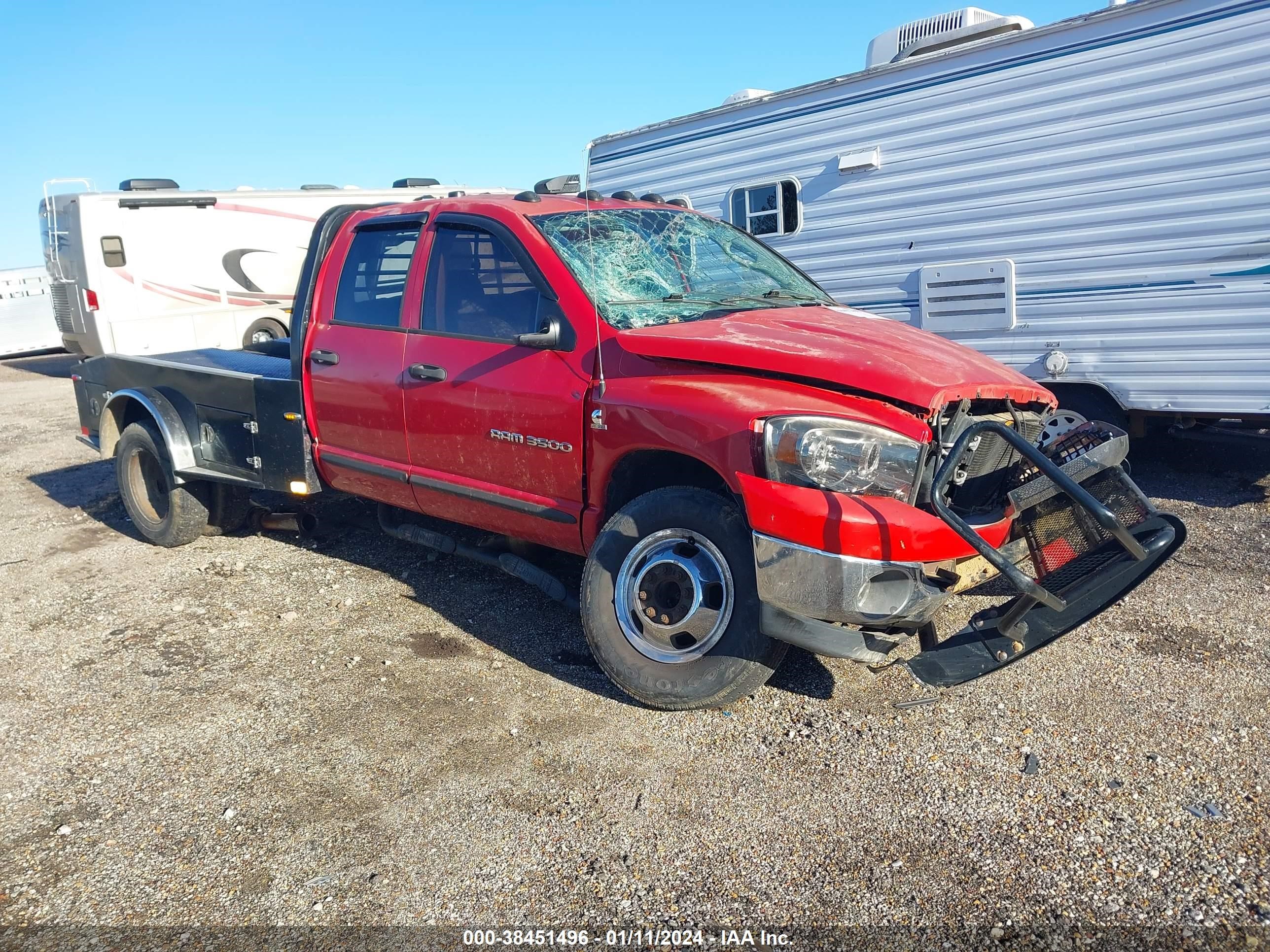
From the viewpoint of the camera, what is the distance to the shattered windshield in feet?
13.5

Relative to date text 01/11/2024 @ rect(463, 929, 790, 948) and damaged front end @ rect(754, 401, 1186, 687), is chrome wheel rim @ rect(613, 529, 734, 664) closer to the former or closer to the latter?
damaged front end @ rect(754, 401, 1186, 687)

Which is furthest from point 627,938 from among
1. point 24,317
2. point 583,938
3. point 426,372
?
point 24,317

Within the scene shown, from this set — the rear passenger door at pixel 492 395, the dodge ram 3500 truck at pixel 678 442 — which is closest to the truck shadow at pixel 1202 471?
the dodge ram 3500 truck at pixel 678 442

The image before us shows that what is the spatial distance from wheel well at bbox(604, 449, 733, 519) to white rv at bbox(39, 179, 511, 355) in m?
10.7

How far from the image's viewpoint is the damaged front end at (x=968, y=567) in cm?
314

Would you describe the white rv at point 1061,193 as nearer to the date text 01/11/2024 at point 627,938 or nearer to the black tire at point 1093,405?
the black tire at point 1093,405

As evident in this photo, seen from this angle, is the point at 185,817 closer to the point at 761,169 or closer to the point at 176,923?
the point at 176,923

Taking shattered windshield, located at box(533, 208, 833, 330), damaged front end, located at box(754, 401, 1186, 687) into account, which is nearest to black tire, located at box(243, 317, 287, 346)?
shattered windshield, located at box(533, 208, 833, 330)

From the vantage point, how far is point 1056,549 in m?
3.59

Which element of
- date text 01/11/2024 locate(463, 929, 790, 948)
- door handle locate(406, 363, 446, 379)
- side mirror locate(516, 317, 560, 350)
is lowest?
date text 01/11/2024 locate(463, 929, 790, 948)

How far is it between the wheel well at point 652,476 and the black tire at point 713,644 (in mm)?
161

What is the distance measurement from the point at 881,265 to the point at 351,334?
4.39 meters

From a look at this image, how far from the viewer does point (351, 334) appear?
4.93 m

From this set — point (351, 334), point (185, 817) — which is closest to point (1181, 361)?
point (351, 334)
